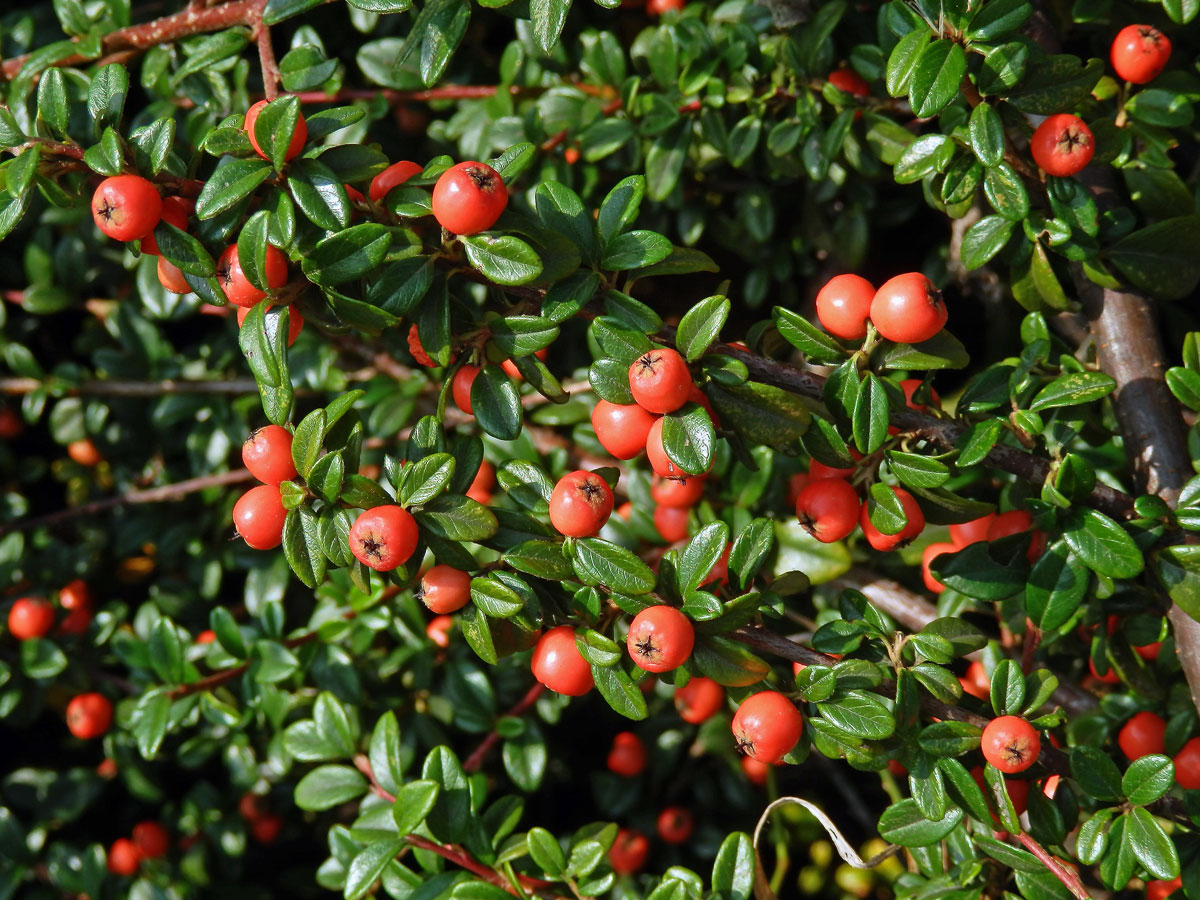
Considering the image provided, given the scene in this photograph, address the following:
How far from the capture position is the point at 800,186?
2527mm

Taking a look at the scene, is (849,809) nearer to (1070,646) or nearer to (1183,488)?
(1070,646)

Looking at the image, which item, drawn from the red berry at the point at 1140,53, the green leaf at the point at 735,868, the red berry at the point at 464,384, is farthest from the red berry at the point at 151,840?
the red berry at the point at 1140,53

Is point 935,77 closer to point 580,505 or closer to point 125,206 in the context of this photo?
point 580,505

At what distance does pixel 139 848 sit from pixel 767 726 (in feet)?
6.97

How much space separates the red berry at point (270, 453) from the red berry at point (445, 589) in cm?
29

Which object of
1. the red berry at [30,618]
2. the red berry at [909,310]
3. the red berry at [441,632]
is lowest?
the red berry at [30,618]

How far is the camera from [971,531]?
77.5 inches

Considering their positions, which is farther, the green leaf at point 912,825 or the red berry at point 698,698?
the red berry at point 698,698

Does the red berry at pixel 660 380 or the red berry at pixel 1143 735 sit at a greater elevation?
the red berry at pixel 660 380

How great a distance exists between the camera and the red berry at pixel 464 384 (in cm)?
160

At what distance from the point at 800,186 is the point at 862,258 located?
0.27m

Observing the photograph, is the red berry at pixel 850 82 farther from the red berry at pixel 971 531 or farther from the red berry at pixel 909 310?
the red berry at pixel 971 531

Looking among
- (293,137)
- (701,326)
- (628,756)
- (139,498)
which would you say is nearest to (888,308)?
(701,326)


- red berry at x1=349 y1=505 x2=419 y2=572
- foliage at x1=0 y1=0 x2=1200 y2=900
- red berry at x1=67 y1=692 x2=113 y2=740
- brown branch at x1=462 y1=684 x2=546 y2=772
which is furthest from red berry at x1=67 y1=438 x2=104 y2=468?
red berry at x1=349 y1=505 x2=419 y2=572
